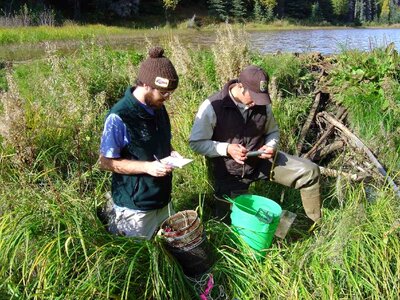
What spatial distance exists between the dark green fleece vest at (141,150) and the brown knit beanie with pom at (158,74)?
0.16 meters

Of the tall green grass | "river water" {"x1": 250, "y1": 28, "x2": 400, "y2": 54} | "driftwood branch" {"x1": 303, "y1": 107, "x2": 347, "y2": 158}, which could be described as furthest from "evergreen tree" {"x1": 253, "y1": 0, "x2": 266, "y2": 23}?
the tall green grass

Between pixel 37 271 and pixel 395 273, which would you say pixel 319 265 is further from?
pixel 37 271

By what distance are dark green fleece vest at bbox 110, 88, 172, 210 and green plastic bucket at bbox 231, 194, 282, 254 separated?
0.56 meters

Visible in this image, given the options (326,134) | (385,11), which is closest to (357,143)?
(326,134)

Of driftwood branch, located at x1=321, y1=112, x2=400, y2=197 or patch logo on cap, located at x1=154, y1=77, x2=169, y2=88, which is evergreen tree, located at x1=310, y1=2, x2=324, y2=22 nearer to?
driftwood branch, located at x1=321, y1=112, x2=400, y2=197

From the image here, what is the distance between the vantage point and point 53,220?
232 centimetres

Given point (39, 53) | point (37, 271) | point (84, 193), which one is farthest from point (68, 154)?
point (39, 53)

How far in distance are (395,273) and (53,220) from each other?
2.23 m

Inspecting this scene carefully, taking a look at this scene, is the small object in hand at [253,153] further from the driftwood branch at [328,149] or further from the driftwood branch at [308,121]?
the driftwood branch at [328,149]

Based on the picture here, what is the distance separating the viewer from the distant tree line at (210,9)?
29903 mm

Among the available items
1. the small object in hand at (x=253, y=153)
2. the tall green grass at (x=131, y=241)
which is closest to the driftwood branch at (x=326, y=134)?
the tall green grass at (x=131, y=241)

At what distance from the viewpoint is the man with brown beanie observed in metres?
2.42

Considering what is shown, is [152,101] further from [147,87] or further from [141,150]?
[141,150]

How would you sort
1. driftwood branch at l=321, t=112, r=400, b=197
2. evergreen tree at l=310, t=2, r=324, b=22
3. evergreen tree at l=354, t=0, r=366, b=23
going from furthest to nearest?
evergreen tree at l=354, t=0, r=366, b=23
evergreen tree at l=310, t=2, r=324, b=22
driftwood branch at l=321, t=112, r=400, b=197
